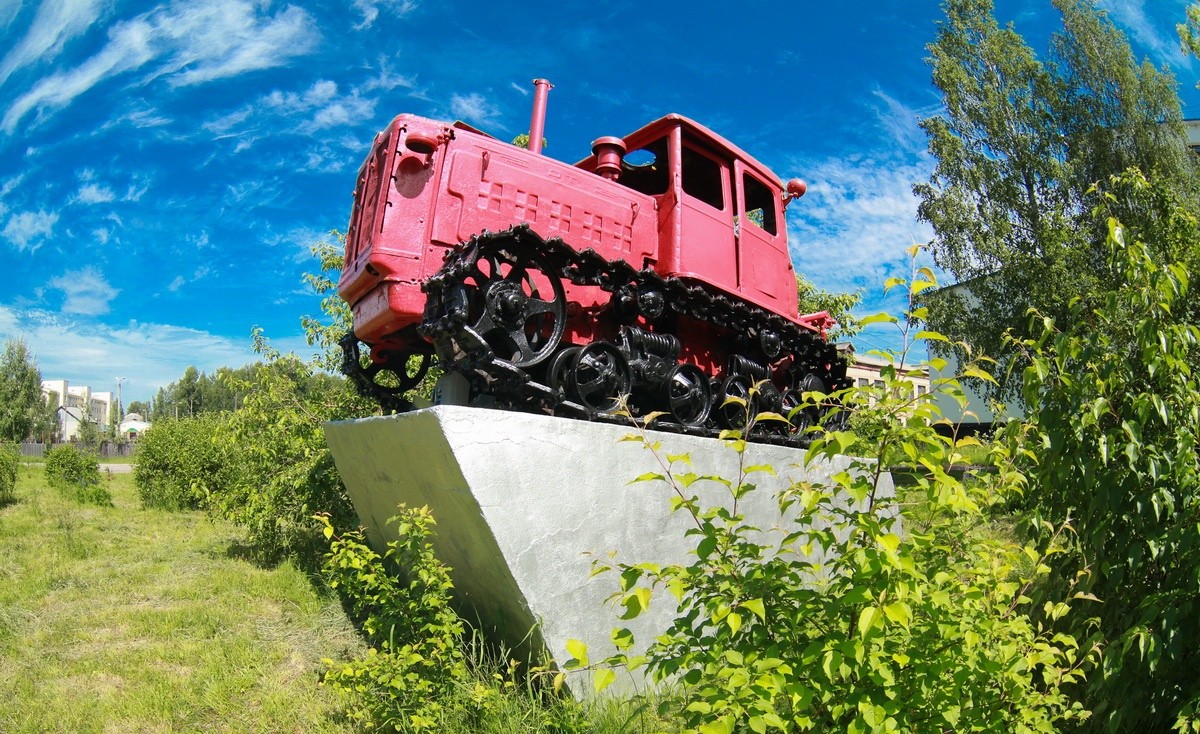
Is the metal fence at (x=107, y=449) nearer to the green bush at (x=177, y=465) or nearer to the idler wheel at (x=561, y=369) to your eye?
the green bush at (x=177, y=465)

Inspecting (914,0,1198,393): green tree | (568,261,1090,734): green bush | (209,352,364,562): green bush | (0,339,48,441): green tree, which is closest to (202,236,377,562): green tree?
(209,352,364,562): green bush

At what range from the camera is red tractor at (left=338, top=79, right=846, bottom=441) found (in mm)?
4324

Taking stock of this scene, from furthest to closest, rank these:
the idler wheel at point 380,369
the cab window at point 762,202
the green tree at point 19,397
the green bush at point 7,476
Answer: the green tree at point 19,397
the green bush at point 7,476
the cab window at point 762,202
the idler wheel at point 380,369

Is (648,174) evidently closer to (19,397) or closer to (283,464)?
(283,464)

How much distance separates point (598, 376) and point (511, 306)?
2.41ft

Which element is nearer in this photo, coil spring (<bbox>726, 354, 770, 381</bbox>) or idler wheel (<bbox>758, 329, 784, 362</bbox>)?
coil spring (<bbox>726, 354, 770, 381</bbox>)

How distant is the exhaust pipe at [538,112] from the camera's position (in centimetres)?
549

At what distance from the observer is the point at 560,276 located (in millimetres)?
4625

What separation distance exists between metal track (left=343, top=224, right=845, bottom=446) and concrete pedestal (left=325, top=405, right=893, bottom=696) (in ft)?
1.44

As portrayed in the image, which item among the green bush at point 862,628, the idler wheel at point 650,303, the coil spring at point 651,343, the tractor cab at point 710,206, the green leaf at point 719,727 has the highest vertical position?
the tractor cab at point 710,206

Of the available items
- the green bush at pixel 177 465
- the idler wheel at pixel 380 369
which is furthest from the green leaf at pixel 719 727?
the green bush at pixel 177 465

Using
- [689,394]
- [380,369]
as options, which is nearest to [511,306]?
[689,394]

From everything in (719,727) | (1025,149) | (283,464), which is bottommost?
(719,727)

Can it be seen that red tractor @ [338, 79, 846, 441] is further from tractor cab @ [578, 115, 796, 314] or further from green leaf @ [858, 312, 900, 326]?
green leaf @ [858, 312, 900, 326]
